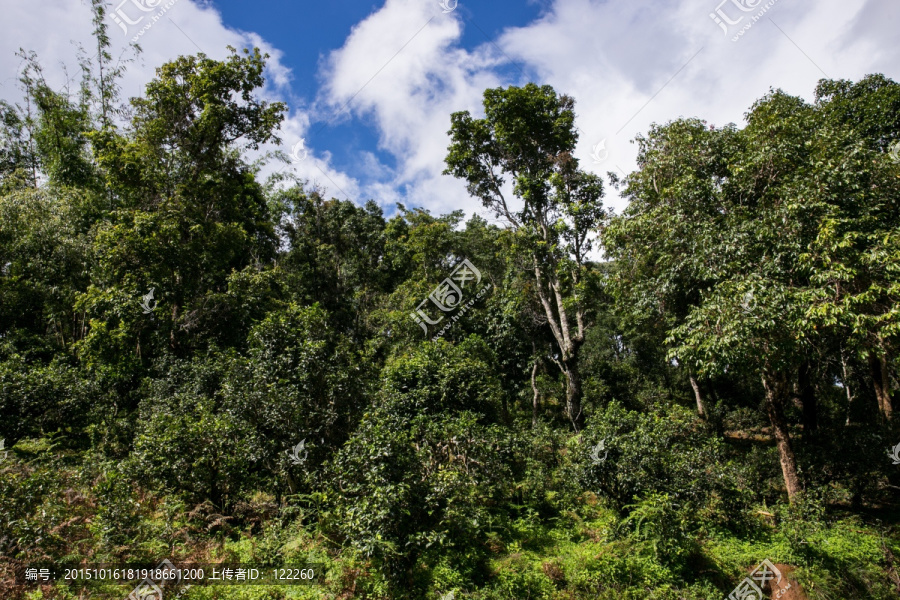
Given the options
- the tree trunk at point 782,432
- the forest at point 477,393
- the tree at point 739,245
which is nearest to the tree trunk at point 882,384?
the forest at point 477,393

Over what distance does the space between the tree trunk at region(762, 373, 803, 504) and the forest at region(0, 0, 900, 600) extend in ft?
0.31

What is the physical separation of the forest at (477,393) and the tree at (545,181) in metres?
0.11

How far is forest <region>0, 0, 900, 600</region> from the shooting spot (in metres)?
6.43

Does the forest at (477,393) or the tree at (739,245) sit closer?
the forest at (477,393)

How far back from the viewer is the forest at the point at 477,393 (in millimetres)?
6430

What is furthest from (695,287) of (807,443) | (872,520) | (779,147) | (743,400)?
(743,400)

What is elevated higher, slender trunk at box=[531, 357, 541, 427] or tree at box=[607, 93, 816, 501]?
tree at box=[607, 93, 816, 501]

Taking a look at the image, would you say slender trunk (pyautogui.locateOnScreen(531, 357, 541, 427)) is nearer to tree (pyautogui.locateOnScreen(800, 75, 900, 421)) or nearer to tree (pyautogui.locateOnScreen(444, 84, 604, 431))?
tree (pyautogui.locateOnScreen(444, 84, 604, 431))

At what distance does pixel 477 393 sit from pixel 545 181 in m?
8.55

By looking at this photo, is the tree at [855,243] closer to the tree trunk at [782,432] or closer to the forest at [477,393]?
the forest at [477,393]

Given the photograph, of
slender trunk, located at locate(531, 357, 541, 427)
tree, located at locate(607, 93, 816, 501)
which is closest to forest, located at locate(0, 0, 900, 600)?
tree, located at locate(607, 93, 816, 501)

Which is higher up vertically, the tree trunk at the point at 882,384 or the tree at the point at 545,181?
the tree at the point at 545,181

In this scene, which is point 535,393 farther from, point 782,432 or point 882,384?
point 882,384

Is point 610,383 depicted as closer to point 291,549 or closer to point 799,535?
point 799,535
